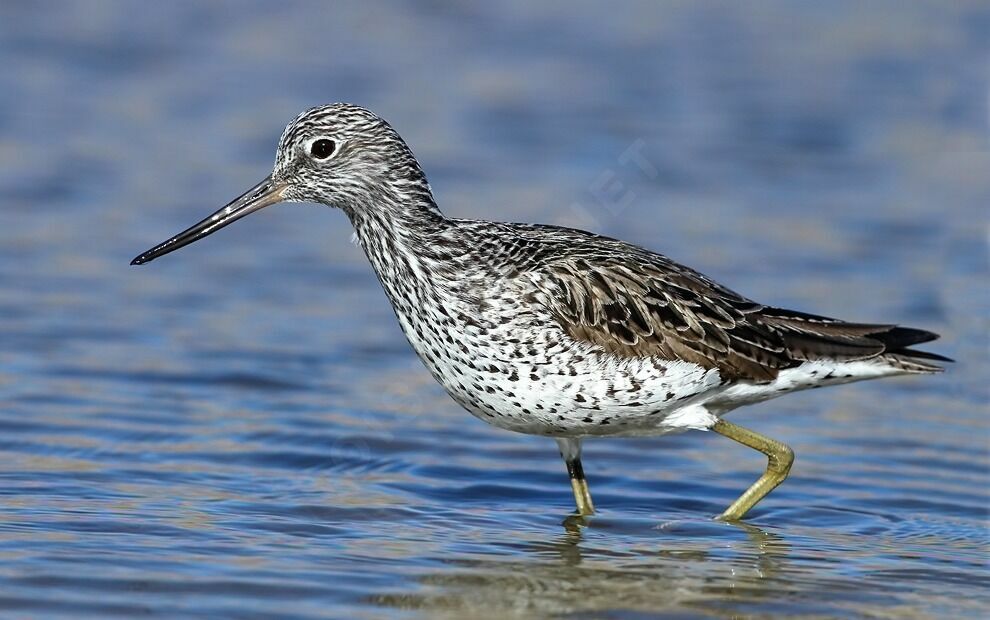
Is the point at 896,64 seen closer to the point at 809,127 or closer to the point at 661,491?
the point at 809,127

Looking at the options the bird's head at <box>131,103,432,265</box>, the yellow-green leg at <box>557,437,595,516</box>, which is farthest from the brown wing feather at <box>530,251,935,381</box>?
the bird's head at <box>131,103,432,265</box>

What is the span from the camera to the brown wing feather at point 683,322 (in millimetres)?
9922

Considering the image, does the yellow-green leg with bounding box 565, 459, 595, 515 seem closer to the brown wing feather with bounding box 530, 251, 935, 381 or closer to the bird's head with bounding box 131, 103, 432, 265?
the brown wing feather with bounding box 530, 251, 935, 381

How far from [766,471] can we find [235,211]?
12.3ft

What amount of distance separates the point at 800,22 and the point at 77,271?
12.0 metres

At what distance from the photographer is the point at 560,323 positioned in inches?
385

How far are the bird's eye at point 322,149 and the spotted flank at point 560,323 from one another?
0.03ft

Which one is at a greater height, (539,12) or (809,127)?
(539,12)

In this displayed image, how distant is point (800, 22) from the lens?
23047mm

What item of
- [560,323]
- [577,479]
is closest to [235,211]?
[560,323]

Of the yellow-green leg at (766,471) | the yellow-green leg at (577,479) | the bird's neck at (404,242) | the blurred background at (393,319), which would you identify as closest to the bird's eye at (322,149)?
the bird's neck at (404,242)

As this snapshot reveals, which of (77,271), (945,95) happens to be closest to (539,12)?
(945,95)

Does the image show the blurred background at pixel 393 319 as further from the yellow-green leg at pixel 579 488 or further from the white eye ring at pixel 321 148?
the white eye ring at pixel 321 148

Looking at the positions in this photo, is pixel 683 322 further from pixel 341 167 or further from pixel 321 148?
pixel 321 148
